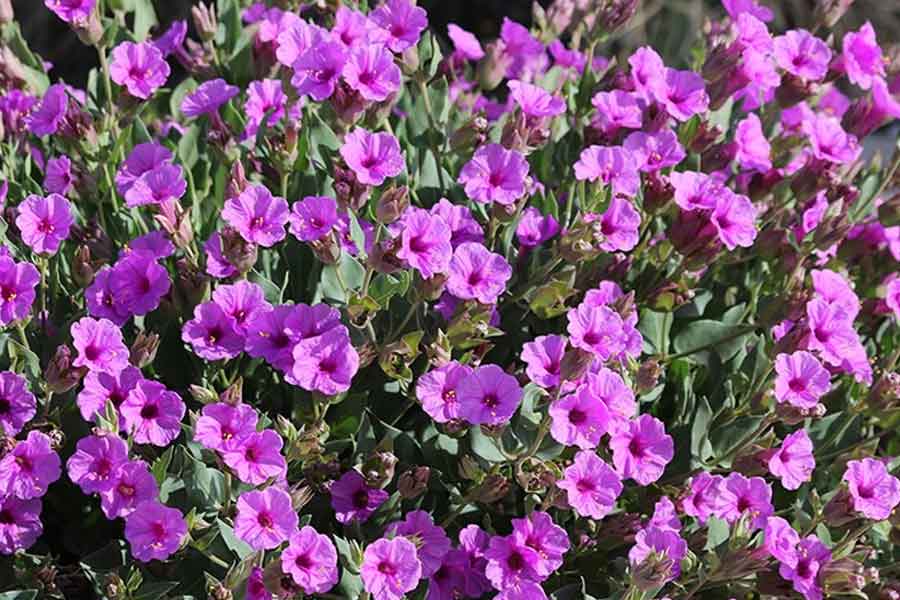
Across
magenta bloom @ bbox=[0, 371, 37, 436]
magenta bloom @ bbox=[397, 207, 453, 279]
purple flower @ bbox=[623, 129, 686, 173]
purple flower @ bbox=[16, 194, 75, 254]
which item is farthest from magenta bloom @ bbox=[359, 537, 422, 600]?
purple flower @ bbox=[623, 129, 686, 173]

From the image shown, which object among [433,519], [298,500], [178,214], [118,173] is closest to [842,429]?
[433,519]

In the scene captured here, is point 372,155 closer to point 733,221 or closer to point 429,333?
point 429,333

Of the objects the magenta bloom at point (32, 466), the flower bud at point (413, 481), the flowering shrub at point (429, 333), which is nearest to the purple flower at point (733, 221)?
the flowering shrub at point (429, 333)

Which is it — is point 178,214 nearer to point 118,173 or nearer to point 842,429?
point 118,173

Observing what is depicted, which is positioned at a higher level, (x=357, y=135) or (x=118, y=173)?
(x=357, y=135)

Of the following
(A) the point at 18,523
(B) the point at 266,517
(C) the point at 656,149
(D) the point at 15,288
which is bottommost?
(A) the point at 18,523

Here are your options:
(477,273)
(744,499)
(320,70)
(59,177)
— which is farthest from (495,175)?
(59,177)

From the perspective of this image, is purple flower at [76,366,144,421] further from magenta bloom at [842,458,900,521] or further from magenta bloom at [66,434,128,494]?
magenta bloom at [842,458,900,521]

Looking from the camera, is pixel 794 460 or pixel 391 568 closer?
pixel 391 568
